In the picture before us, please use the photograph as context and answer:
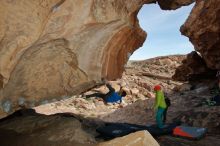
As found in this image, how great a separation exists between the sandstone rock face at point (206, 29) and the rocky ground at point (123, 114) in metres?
1.87

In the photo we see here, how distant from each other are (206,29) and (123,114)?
561 cm

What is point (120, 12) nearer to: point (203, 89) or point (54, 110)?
point (203, 89)

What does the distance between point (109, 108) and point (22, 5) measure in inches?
508

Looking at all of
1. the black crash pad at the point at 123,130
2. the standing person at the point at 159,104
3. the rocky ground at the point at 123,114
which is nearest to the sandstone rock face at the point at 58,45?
the rocky ground at the point at 123,114

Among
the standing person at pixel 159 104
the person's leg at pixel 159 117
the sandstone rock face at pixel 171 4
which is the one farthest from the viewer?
the standing person at pixel 159 104

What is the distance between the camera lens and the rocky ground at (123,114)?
8.27 metres

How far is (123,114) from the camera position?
52.3 feet

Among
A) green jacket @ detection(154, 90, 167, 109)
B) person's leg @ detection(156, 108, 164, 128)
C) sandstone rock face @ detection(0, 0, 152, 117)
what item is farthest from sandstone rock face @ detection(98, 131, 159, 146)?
green jacket @ detection(154, 90, 167, 109)

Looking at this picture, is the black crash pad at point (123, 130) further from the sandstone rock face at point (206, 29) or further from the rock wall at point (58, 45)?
the sandstone rock face at point (206, 29)

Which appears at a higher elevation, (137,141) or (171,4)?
(171,4)

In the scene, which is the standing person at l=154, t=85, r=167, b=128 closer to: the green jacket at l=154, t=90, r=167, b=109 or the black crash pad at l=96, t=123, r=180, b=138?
the green jacket at l=154, t=90, r=167, b=109

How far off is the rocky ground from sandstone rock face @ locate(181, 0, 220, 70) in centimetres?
187

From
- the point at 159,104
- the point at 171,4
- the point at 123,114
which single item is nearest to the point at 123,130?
the point at 159,104

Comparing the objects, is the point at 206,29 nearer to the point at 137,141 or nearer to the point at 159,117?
the point at 159,117
